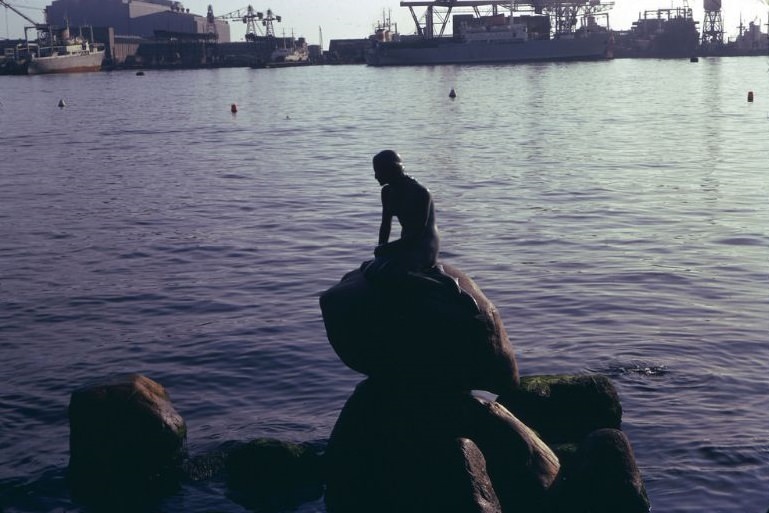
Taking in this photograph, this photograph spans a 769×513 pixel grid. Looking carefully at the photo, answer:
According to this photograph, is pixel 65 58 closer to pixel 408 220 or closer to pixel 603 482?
pixel 408 220

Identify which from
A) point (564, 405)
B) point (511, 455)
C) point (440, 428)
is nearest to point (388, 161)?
point (440, 428)

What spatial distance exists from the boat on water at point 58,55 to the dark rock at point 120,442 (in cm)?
17081

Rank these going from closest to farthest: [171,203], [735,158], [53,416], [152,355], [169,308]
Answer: [53,416] → [152,355] → [169,308] → [171,203] → [735,158]

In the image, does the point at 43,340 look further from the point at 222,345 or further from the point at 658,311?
the point at 658,311

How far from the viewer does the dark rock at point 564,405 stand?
1202cm

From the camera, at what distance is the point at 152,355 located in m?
16.4

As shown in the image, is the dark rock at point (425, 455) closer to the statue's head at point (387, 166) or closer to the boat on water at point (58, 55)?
Result: the statue's head at point (387, 166)

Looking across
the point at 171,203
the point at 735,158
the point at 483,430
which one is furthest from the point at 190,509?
the point at 735,158

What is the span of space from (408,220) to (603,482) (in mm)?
3054

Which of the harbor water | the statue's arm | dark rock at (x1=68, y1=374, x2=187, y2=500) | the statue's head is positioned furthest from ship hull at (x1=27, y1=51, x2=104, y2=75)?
the statue's head

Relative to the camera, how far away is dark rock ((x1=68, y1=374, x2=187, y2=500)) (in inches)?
451

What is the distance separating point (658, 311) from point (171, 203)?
744 inches

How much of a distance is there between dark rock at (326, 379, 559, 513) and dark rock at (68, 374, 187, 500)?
1872 mm

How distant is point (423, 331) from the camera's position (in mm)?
10406
